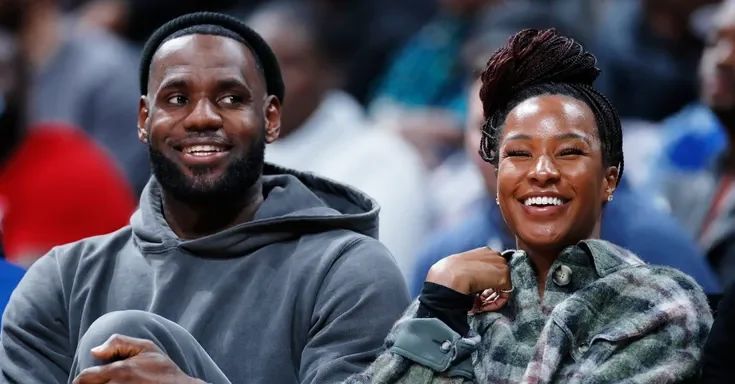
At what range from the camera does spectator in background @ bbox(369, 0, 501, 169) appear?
22.6 ft

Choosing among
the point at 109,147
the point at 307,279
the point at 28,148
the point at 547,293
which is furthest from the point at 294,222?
the point at 109,147

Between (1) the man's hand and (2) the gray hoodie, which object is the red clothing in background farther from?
(1) the man's hand

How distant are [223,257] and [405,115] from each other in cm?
307

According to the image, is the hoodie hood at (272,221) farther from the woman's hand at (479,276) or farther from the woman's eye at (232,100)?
the woman's hand at (479,276)

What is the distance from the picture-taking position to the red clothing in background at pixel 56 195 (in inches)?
228

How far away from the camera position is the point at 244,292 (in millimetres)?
3924

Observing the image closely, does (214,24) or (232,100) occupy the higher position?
(214,24)

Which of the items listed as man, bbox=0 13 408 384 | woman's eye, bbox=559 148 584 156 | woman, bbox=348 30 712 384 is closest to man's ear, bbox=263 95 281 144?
man, bbox=0 13 408 384

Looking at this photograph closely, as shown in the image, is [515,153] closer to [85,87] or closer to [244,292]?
[244,292]

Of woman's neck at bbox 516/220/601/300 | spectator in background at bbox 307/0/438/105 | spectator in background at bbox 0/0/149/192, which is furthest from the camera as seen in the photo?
spectator in background at bbox 307/0/438/105

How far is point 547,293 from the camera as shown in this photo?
346 cm

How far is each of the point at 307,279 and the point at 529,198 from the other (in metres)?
0.67

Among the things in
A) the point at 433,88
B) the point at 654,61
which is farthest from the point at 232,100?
the point at 654,61

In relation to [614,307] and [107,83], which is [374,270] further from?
[107,83]
